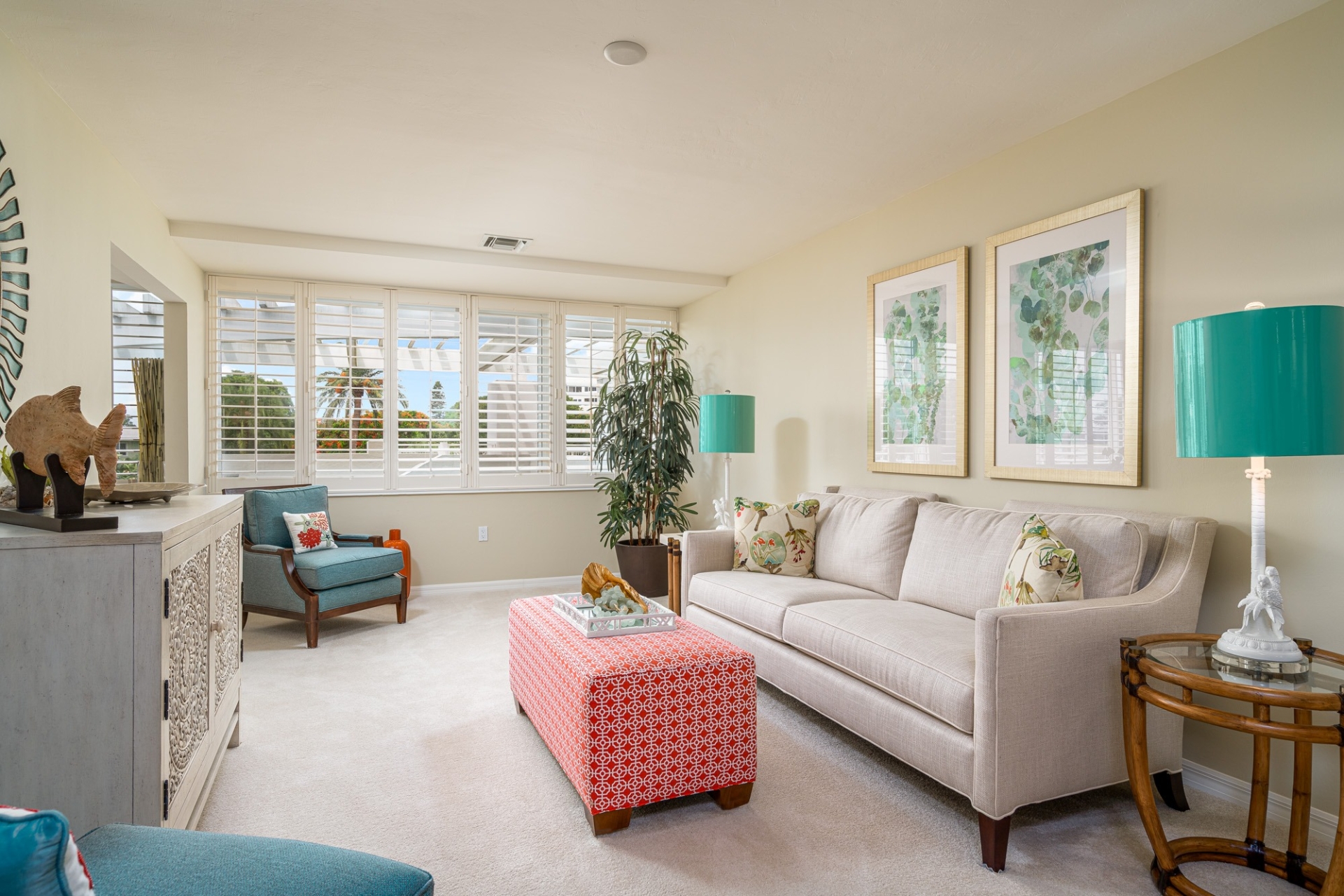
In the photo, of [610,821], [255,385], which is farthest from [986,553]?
[255,385]

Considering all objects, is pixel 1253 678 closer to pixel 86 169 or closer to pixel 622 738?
pixel 622 738

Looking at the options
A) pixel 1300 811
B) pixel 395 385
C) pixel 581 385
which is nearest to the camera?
pixel 1300 811

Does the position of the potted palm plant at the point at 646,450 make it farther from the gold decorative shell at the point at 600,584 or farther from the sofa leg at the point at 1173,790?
the sofa leg at the point at 1173,790

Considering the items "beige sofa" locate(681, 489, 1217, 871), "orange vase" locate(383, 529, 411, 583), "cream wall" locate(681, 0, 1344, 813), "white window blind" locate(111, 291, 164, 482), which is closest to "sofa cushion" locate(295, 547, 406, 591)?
"orange vase" locate(383, 529, 411, 583)

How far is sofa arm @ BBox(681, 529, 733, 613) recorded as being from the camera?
386 cm

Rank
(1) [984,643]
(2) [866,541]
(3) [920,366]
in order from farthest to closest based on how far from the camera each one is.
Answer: (3) [920,366] → (2) [866,541] → (1) [984,643]

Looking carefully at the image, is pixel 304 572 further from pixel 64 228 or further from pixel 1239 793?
pixel 1239 793

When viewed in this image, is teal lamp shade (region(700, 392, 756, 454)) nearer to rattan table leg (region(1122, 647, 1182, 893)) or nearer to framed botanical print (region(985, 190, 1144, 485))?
framed botanical print (region(985, 190, 1144, 485))

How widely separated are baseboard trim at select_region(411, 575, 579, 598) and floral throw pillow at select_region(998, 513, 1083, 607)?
3.75m

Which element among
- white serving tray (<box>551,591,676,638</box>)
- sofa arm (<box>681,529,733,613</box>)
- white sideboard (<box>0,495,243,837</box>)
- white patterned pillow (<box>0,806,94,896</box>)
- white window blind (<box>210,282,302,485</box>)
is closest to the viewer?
white patterned pillow (<box>0,806,94,896</box>)

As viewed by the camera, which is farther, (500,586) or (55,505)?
(500,586)

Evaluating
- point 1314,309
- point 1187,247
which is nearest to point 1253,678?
point 1314,309

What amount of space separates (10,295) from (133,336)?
2.70 meters

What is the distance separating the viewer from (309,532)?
4.54 metres
